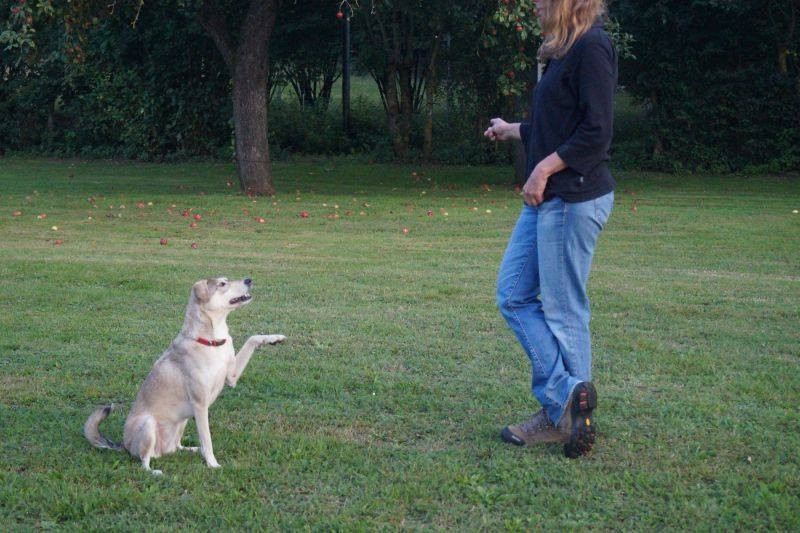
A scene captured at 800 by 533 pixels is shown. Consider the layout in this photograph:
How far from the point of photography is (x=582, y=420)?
467cm

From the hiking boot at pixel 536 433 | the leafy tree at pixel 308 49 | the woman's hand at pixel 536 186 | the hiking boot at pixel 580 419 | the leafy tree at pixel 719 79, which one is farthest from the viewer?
the leafy tree at pixel 308 49

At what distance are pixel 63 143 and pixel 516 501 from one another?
25771mm

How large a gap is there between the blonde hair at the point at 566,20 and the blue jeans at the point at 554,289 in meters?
0.73

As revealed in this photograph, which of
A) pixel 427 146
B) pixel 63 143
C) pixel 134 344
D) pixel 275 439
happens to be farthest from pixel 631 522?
pixel 63 143

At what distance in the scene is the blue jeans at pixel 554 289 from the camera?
4.67 metres

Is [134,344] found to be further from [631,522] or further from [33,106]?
[33,106]

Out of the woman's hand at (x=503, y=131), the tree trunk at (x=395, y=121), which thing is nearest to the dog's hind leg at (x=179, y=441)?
the woman's hand at (x=503, y=131)

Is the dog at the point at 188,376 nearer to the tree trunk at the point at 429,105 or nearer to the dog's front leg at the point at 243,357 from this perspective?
the dog's front leg at the point at 243,357

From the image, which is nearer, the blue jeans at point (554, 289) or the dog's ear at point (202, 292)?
the blue jeans at point (554, 289)

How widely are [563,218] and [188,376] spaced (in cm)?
198

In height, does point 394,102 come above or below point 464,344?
above

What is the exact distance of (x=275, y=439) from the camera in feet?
16.6

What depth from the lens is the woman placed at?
4.51m

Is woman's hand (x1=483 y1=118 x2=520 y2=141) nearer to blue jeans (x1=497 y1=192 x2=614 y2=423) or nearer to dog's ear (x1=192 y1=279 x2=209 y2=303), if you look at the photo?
blue jeans (x1=497 y1=192 x2=614 y2=423)
